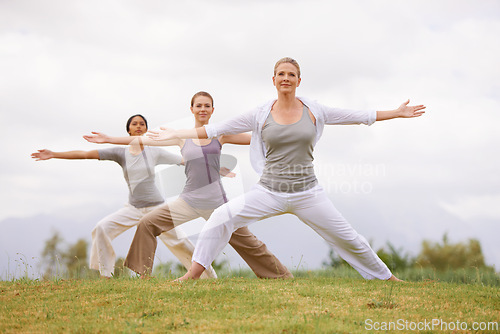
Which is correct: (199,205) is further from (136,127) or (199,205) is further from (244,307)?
(244,307)

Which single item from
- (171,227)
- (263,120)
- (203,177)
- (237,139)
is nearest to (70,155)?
→ (171,227)

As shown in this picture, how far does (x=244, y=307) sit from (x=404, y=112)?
3608mm

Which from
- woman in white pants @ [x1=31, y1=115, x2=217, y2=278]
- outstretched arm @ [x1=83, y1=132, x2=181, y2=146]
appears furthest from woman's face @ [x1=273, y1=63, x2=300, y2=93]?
woman in white pants @ [x1=31, y1=115, x2=217, y2=278]

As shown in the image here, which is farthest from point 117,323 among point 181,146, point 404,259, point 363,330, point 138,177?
point 404,259

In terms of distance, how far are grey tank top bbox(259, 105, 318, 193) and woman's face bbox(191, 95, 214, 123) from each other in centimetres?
124

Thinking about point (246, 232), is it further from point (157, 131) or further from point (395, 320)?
point (395, 320)

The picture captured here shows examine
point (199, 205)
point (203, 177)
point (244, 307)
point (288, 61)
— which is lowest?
point (244, 307)

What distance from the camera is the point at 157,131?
23.2ft

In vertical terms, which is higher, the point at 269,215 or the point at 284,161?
the point at 284,161

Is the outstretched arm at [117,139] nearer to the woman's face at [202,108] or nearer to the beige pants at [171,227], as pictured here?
the woman's face at [202,108]

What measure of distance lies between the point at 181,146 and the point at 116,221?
1978 mm

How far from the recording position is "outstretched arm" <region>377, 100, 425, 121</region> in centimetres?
732

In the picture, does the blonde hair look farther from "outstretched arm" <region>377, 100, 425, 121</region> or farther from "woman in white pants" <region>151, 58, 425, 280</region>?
"outstretched arm" <region>377, 100, 425, 121</region>

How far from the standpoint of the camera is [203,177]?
7.85m
